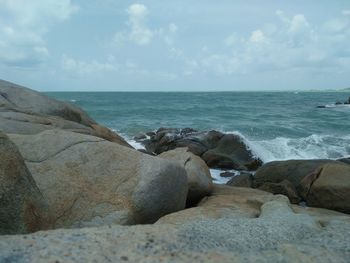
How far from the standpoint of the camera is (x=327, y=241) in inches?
117

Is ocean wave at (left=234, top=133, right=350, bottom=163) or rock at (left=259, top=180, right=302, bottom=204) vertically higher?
rock at (left=259, top=180, right=302, bottom=204)

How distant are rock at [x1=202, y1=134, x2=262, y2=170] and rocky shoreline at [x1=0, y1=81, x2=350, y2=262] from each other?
2868mm

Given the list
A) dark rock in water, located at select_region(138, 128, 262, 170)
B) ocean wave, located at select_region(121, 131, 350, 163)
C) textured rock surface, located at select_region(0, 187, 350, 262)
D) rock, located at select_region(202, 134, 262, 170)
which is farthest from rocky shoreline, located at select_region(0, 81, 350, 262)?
ocean wave, located at select_region(121, 131, 350, 163)

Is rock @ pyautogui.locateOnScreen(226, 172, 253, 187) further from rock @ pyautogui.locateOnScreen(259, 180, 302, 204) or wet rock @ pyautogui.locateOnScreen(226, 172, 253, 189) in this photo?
rock @ pyautogui.locateOnScreen(259, 180, 302, 204)

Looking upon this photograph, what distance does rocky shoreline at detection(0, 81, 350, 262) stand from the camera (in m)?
2.63

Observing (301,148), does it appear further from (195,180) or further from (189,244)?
(189,244)

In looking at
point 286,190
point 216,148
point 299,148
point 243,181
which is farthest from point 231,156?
point 286,190

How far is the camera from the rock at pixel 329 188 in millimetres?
8898

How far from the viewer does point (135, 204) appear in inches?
221

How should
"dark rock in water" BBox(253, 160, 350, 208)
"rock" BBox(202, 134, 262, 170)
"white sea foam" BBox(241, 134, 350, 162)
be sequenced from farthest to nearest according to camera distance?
1. "white sea foam" BBox(241, 134, 350, 162)
2. "rock" BBox(202, 134, 262, 170)
3. "dark rock in water" BBox(253, 160, 350, 208)

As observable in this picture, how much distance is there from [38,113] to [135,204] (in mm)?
4802

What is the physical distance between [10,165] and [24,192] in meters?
0.26

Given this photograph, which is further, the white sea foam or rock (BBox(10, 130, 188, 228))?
the white sea foam

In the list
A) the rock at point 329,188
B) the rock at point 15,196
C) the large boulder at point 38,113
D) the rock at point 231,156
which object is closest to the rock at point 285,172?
the rock at point 329,188
